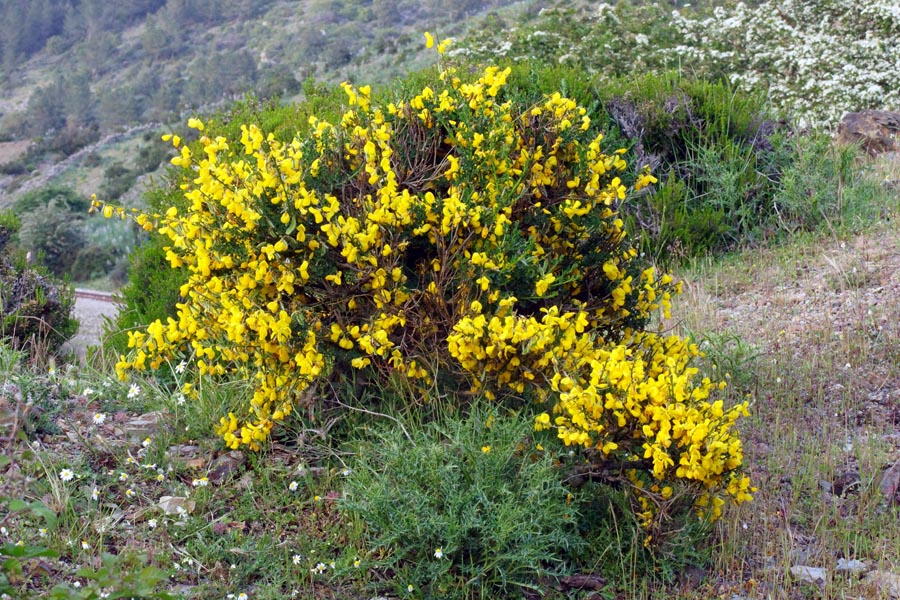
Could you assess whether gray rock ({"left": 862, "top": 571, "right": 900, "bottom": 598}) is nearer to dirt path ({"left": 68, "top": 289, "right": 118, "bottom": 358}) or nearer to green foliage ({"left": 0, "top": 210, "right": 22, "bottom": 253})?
dirt path ({"left": 68, "top": 289, "right": 118, "bottom": 358})

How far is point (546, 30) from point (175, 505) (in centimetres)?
1107

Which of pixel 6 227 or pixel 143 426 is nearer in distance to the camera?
pixel 143 426

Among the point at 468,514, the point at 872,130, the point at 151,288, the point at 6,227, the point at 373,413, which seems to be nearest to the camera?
the point at 468,514

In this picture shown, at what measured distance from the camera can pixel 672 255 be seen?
639 cm

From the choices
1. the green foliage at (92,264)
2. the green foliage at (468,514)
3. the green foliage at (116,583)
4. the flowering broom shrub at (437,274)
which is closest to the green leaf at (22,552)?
the green foliage at (116,583)

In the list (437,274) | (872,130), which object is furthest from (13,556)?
(872,130)

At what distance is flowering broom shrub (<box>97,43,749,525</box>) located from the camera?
3033mm

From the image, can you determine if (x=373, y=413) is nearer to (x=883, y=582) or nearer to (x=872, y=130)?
(x=883, y=582)

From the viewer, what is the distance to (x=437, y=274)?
3.42m

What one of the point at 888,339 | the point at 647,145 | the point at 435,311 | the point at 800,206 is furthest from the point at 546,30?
the point at 435,311

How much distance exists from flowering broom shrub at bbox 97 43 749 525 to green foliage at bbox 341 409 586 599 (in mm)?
196

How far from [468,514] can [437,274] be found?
0.96 m

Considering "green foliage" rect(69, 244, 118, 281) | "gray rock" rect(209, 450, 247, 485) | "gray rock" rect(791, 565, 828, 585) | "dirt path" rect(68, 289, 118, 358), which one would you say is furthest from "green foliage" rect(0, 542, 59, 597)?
"green foliage" rect(69, 244, 118, 281)

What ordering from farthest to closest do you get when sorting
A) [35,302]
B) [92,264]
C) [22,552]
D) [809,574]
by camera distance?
[92,264] < [35,302] < [809,574] < [22,552]
